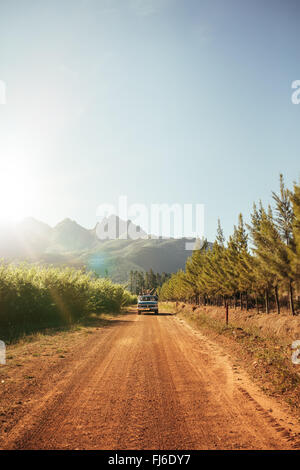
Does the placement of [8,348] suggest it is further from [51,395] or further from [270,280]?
[270,280]

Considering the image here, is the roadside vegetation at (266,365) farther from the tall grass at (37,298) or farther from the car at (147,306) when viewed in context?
the car at (147,306)

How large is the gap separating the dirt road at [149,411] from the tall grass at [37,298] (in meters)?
8.93

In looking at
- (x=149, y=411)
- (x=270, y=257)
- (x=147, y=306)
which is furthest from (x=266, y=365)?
(x=147, y=306)

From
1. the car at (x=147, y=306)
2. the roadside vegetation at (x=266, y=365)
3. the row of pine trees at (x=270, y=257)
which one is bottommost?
the car at (x=147, y=306)

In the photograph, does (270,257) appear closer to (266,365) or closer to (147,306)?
(266,365)

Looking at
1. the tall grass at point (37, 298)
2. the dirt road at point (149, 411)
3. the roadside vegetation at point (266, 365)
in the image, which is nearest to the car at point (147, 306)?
the tall grass at point (37, 298)

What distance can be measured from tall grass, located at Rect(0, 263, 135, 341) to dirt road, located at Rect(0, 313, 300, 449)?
8.93 meters

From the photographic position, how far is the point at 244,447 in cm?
377

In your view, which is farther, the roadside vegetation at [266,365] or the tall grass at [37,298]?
the tall grass at [37,298]

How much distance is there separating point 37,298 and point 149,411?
1608cm

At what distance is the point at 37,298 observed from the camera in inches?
744

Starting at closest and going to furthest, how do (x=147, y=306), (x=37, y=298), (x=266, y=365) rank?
1. (x=266, y=365)
2. (x=37, y=298)
3. (x=147, y=306)

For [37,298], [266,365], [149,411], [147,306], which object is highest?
[37,298]

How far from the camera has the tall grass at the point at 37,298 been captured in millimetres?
16516
